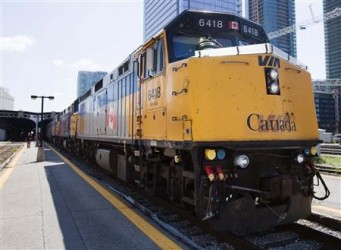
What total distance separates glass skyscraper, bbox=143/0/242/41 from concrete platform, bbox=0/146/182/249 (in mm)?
6605

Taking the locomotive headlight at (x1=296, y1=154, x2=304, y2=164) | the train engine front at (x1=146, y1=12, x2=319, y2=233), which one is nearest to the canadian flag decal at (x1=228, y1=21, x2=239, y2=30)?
the train engine front at (x1=146, y1=12, x2=319, y2=233)

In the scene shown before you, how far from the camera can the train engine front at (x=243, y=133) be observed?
16.5 ft

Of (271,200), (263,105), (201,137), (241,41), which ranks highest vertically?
(241,41)

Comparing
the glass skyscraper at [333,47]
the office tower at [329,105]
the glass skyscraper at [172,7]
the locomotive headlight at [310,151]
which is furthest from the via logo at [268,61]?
the glass skyscraper at [333,47]

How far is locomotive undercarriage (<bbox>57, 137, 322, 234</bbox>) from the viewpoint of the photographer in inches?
196

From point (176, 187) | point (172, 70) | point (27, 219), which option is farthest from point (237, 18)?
point (27, 219)

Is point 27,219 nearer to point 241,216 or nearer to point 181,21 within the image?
point 241,216

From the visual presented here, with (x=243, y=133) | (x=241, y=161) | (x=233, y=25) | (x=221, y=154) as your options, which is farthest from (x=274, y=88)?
(x=233, y=25)

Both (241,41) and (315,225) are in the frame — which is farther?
(241,41)

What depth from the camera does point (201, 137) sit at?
5.00m

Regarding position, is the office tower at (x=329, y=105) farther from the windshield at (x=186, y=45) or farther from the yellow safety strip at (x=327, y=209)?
the windshield at (x=186, y=45)

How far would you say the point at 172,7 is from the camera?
27297 mm

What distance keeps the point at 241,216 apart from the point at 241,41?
314 centimetres

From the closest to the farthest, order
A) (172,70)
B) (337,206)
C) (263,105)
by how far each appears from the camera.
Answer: (263,105)
(172,70)
(337,206)
